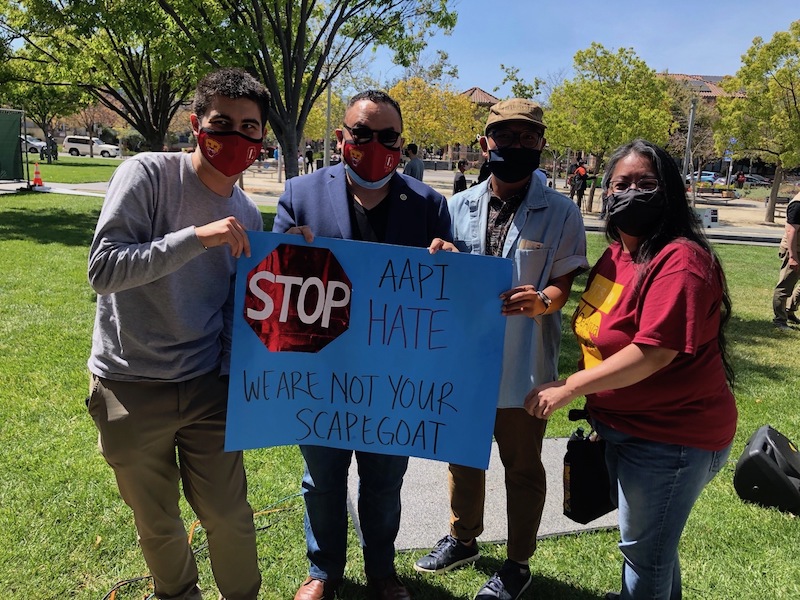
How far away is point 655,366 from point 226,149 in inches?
66.8

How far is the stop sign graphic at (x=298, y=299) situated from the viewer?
90.7 inches

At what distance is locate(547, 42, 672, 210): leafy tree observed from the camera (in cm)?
2366

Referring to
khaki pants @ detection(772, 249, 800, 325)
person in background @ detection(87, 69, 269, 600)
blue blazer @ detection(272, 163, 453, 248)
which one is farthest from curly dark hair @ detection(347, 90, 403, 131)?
khaki pants @ detection(772, 249, 800, 325)

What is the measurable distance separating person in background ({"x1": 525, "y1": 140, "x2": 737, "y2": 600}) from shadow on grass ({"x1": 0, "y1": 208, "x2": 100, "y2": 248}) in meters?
10.9

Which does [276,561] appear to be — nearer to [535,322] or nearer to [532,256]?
[535,322]

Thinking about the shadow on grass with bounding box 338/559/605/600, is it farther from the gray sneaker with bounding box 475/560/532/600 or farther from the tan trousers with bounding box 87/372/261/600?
the tan trousers with bounding box 87/372/261/600

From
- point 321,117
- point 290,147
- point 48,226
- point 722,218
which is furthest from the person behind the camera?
point 321,117

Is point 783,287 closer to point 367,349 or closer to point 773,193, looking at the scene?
point 367,349

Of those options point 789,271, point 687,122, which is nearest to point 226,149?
point 789,271

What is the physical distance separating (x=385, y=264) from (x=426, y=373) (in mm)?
487

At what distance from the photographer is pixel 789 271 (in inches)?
315

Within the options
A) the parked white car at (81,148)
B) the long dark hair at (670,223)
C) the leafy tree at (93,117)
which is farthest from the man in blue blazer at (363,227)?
the leafy tree at (93,117)

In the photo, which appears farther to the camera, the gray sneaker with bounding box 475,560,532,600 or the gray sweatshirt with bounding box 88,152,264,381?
the gray sneaker with bounding box 475,560,532,600

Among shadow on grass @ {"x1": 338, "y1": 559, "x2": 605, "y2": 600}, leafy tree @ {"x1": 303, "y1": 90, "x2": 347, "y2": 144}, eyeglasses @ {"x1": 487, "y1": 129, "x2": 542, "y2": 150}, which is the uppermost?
leafy tree @ {"x1": 303, "y1": 90, "x2": 347, "y2": 144}
